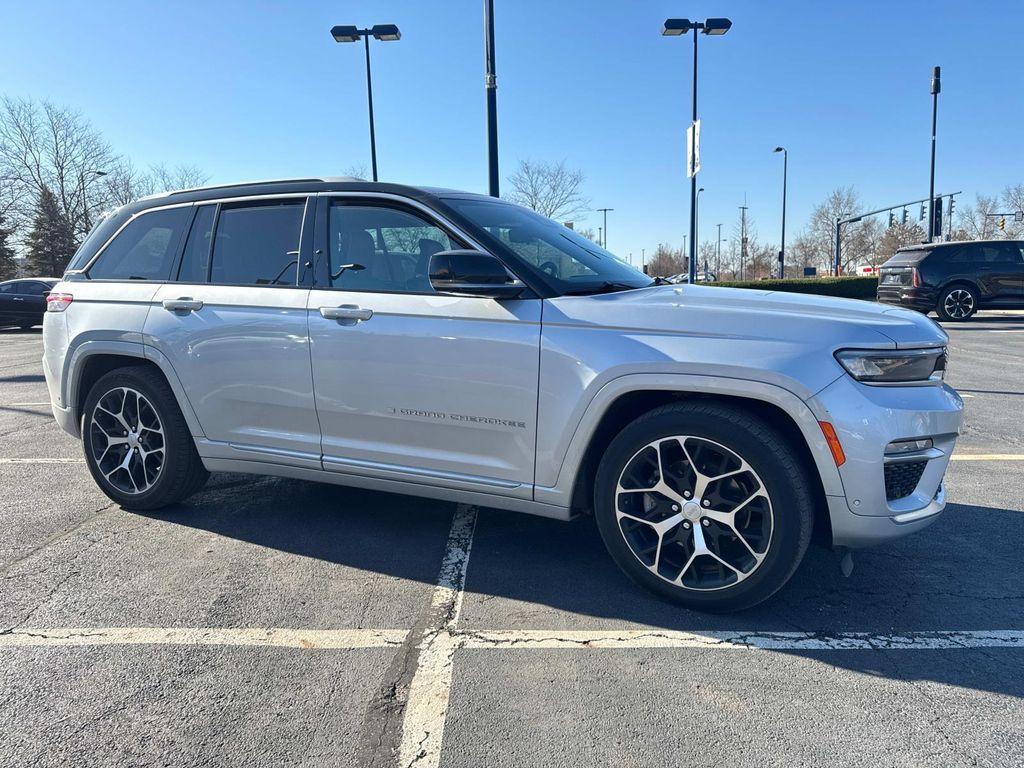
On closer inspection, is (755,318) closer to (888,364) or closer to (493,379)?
(888,364)

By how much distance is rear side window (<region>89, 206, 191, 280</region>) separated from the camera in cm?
423

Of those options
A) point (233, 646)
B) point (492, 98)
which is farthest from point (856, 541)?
point (492, 98)

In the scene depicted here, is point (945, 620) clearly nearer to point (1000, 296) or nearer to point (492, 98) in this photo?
point (492, 98)

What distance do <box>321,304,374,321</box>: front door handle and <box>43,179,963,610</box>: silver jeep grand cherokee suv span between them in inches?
0.5

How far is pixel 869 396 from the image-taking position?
8.76 feet

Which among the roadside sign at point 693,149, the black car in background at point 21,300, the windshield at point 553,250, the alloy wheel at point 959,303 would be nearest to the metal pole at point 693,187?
the roadside sign at point 693,149

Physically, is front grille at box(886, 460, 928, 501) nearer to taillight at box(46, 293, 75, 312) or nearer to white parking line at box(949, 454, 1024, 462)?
white parking line at box(949, 454, 1024, 462)

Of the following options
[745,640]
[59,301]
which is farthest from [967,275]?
[59,301]

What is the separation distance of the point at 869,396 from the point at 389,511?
280 centimetres

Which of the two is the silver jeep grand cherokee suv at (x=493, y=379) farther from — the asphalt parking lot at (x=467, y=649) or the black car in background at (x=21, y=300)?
the black car in background at (x=21, y=300)

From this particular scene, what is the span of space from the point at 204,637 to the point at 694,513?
6.86ft

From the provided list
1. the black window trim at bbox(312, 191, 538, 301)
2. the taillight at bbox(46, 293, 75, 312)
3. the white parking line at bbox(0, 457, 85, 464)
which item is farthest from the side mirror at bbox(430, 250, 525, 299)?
the white parking line at bbox(0, 457, 85, 464)

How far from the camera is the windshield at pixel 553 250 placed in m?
3.39

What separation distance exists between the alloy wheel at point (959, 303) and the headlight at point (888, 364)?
674 inches
